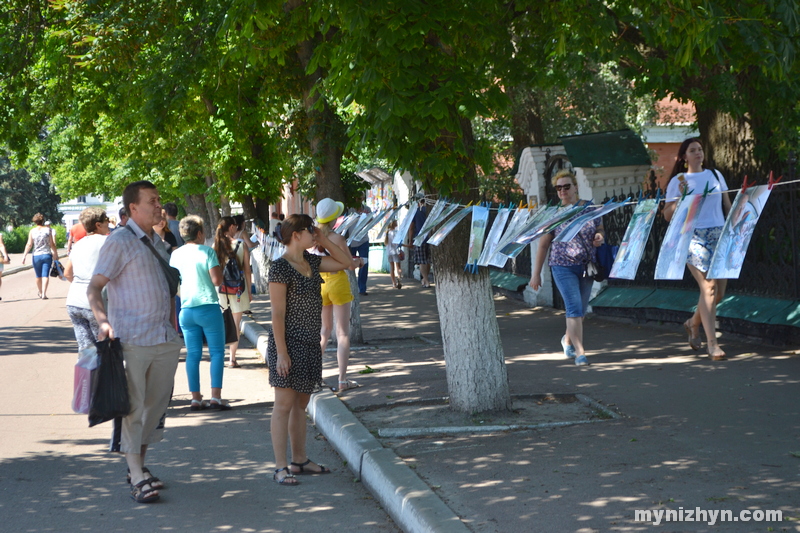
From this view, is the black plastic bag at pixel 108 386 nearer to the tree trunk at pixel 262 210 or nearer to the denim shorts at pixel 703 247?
the denim shorts at pixel 703 247

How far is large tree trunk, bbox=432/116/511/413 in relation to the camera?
6266mm

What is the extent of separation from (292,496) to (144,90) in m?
7.41

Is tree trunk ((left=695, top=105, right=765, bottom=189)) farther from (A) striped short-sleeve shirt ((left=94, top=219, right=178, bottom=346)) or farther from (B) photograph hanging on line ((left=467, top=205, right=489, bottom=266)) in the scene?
(A) striped short-sleeve shirt ((left=94, top=219, right=178, bottom=346))

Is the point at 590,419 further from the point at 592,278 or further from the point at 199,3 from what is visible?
the point at 199,3

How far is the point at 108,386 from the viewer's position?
496 cm

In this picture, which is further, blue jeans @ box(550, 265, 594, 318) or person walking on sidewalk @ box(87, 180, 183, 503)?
blue jeans @ box(550, 265, 594, 318)

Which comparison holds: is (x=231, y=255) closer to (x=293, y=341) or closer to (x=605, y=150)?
(x=293, y=341)

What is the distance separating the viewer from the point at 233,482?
5.46m

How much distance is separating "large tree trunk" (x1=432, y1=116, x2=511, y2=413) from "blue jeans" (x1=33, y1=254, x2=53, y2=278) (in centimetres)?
1563

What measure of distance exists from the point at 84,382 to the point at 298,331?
1.32m

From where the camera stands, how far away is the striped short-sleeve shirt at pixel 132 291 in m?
5.10

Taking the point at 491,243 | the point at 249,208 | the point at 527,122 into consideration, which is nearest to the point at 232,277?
the point at 491,243

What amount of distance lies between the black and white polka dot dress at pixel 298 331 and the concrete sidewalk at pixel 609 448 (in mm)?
649

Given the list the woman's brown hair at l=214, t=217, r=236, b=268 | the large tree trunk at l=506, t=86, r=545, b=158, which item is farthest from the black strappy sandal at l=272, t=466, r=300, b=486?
the large tree trunk at l=506, t=86, r=545, b=158
